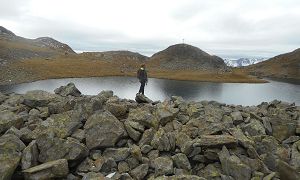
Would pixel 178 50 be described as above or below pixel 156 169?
above

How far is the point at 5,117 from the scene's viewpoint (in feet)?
57.5

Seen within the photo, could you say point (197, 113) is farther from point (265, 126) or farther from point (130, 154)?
point (130, 154)

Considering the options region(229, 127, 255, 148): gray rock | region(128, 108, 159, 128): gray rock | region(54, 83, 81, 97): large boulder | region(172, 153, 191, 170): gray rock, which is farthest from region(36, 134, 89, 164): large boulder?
region(54, 83, 81, 97): large boulder

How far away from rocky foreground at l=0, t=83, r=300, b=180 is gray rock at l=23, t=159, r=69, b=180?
4cm

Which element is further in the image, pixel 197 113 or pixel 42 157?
pixel 197 113

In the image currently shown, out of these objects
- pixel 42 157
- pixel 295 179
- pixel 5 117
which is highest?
pixel 5 117

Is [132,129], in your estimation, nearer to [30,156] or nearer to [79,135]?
[79,135]

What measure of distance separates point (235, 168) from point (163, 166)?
3.23m

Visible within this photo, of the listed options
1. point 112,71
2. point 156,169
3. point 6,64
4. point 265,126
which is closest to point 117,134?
point 156,169

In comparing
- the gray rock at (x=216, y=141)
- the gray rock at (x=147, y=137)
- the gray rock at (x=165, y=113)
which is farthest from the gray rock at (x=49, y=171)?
the gray rock at (x=165, y=113)

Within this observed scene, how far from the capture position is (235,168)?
1473 centimetres

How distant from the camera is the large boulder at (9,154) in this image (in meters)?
13.1

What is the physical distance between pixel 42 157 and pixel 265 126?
14.1 meters

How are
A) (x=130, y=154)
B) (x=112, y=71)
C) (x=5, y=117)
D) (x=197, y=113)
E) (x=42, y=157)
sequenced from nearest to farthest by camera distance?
(x=42, y=157)
(x=130, y=154)
(x=5, y=117)
(x=197, y=113)
(x=112, y=71)
